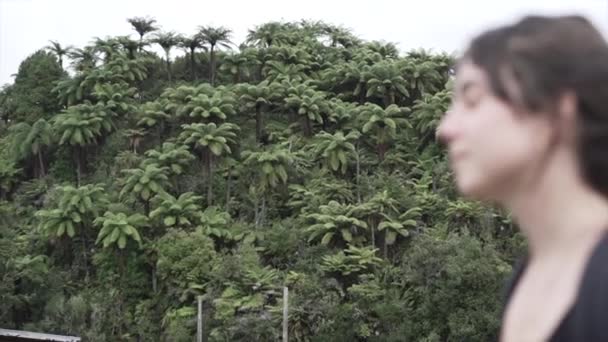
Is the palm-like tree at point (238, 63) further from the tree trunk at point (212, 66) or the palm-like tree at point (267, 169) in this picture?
the palm-like tree at point (267, 169)

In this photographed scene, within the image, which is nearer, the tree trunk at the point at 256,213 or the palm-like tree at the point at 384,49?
the tree trunk at the point at 256,213

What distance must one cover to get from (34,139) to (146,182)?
545cm

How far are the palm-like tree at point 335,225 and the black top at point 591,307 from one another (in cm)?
1734

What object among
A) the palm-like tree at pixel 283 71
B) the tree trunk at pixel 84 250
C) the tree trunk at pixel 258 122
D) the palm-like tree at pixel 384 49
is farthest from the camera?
the palm-like tree at pixel 384 49

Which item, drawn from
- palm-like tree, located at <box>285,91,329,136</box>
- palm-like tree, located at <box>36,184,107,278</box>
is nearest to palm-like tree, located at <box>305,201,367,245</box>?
palm-like tree, located at <box>285,91,329,136</box>

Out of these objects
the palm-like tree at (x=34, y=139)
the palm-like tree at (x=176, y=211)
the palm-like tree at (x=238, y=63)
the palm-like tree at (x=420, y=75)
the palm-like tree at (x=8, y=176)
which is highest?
the palm-like tree at (x=238, y=63)

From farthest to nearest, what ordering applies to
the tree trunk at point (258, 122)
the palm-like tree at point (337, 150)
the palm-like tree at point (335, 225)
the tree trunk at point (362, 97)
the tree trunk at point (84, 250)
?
the tree trunk at point (362, 97), the tree trunk at point (258, 122), the palm-like tree at point (337, 150), the tree trunk at point (84, 250), the palm-like tree at point (335, 225)

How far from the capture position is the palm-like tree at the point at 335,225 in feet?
59.9

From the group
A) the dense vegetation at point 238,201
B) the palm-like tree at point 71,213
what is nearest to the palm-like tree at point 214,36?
the dense vegetation at point 238,201

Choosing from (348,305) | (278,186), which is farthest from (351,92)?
(348,305)

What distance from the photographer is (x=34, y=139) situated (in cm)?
2331

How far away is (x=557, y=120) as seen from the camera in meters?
0.76

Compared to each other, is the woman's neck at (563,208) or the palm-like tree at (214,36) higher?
the palm-like tree at (214,36)

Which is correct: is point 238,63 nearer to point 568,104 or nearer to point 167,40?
point 167,40
